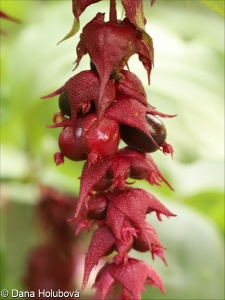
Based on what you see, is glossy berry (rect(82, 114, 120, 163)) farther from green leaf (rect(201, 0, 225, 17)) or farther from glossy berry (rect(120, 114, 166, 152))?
green leaf (rect(201, 0, 225, 17))

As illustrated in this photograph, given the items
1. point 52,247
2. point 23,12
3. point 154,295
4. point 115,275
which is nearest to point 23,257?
point 52,247

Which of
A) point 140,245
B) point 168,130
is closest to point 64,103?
point 140,245

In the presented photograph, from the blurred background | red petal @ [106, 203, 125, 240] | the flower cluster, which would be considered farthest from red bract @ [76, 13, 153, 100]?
the blurred background

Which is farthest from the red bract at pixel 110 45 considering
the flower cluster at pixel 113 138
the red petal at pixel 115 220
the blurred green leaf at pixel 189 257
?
the blurred green leaf at pixel 189 257

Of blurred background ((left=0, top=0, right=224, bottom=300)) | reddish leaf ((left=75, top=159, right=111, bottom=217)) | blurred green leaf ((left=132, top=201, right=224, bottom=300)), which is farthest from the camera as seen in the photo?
blurred green leaf ((left=132, top=201, right=224, bottom=300))

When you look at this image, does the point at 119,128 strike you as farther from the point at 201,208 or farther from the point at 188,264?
the point at 201,208

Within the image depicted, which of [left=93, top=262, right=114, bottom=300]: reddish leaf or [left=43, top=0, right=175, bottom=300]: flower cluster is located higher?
[left=43, top=0, right=175, bottom=300]: flower cluster

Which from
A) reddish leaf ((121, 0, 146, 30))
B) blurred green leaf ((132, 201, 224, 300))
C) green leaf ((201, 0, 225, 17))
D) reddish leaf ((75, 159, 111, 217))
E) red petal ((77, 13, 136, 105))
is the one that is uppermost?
green leaf ((201, 0, 225, 17))

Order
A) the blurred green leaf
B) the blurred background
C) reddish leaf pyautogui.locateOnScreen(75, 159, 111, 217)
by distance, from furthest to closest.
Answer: the blurred green leaf
the blurred background
reddish leaf pyautogui.locateOnScreen(75, 159, 111, 217)
